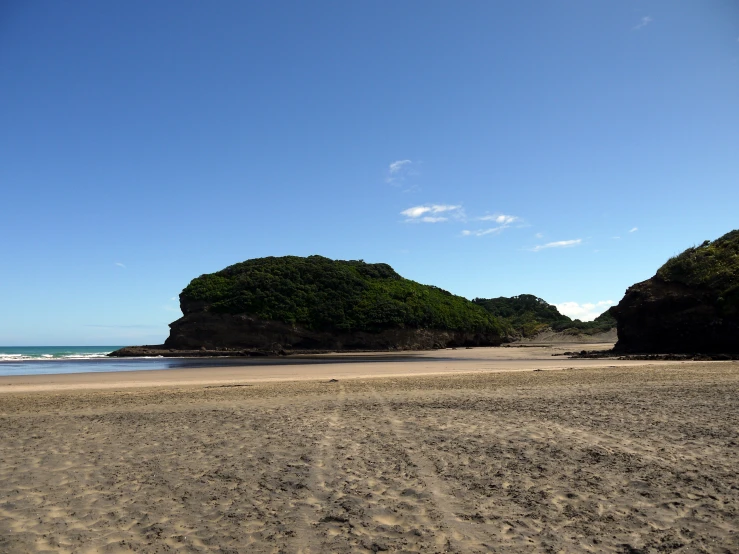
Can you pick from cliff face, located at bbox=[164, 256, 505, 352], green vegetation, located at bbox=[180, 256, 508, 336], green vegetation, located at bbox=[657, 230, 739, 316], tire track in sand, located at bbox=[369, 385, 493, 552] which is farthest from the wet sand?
green vegetation, located at bbox=[180, 256, 508, 336]

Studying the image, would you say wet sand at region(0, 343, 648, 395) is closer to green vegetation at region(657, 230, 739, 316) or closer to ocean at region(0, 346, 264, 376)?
ocean at region(0, 346, 264, 376)

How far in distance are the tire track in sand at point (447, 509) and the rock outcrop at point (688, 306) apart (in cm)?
3720

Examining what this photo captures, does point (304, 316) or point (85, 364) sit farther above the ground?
point (304, 316)

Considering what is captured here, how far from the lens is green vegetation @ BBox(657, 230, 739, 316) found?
36312 millimetres

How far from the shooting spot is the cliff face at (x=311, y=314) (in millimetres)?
76000

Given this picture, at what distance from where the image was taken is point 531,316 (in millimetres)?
145500

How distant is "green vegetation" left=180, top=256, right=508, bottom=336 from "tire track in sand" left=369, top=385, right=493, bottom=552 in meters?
70.5

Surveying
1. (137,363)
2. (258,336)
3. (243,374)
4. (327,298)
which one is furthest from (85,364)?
(327,298)

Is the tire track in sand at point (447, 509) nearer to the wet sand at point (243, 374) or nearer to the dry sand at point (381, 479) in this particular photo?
the dry sand at point (381, 479)

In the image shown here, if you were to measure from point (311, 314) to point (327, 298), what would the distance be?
5502mm

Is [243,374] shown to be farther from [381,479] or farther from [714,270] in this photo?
[714,270]

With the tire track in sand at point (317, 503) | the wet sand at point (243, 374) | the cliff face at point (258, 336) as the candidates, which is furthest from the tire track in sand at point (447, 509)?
the cliff face at point (258, 336)

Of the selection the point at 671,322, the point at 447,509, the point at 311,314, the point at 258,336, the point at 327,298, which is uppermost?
the point at 327,298

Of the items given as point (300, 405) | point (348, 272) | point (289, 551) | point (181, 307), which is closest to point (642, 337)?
point (300, 405)
